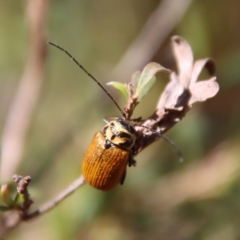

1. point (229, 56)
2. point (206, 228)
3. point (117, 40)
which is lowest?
point (117, 40)

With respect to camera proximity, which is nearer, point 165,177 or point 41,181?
point 165,177

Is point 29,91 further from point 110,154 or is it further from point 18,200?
point 18,200

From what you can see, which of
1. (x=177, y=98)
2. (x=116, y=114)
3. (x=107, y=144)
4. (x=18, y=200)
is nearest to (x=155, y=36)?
(x=116, y=114)

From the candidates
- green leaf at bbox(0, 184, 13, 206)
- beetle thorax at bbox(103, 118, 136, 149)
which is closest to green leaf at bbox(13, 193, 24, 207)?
green leaf at bbox(0, 184, 13, 206)

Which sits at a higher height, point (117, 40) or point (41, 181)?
point (117, 40)

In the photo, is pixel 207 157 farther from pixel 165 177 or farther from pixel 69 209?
pixel 69 209

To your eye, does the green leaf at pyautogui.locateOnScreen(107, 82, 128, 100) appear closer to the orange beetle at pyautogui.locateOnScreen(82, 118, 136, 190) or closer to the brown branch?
the brown branch

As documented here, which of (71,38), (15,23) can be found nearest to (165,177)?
(71,38)
